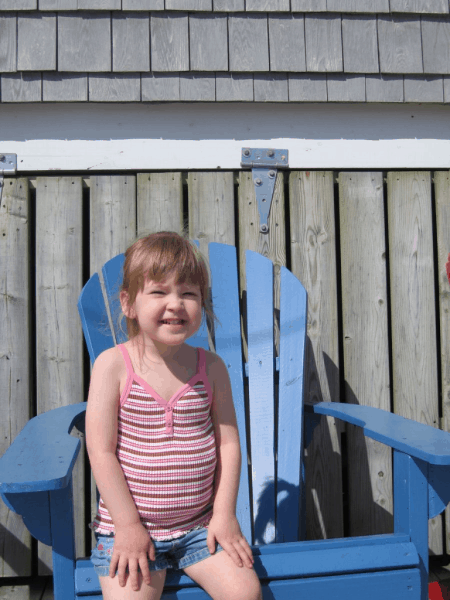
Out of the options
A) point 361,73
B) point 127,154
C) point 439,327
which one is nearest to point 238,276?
point 127,154

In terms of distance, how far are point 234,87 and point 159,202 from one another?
640 millimetres

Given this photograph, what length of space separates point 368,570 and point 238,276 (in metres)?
1.23

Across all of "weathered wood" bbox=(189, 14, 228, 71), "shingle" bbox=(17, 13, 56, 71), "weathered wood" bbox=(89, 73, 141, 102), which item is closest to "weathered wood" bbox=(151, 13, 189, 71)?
"weathered wood" bbox=(189, 14, 228, 71)

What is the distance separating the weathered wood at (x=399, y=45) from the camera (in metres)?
2.57

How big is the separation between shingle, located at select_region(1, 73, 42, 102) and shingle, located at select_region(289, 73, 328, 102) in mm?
1128

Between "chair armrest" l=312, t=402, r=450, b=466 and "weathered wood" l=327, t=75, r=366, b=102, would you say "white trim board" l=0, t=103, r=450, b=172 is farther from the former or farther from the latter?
"chair armrest" l=312, t=402, r=450, b=466

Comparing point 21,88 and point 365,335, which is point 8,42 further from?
point 365,335

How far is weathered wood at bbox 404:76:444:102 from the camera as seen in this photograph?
8.55 ft

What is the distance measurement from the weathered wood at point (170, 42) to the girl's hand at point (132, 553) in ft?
6.35

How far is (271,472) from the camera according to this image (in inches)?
78.1

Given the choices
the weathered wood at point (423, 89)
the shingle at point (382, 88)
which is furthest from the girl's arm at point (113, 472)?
the weathered wood at point (423, 89)

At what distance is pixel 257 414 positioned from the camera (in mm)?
2084

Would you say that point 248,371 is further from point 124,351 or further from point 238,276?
point 124,351

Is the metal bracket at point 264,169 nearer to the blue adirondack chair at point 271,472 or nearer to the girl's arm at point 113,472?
the blue adirondack chair at point 271,472
